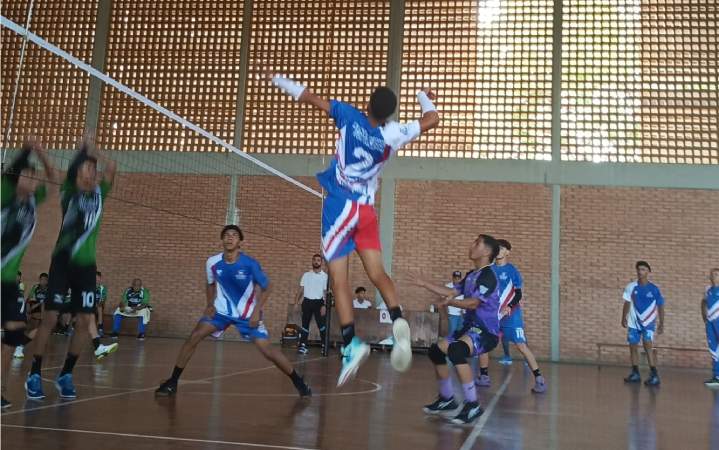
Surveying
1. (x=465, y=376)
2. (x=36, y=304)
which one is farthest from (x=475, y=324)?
(x=36, y=304)

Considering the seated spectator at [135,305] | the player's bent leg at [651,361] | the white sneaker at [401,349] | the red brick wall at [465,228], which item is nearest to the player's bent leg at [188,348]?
the white sneaker at [401,349]

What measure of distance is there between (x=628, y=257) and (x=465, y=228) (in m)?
3.80

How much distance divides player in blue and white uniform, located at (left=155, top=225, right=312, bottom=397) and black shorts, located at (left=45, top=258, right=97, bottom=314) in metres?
1.06

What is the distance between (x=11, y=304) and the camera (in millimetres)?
4809

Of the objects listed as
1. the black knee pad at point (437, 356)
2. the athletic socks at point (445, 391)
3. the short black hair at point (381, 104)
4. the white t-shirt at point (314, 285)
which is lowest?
the athletic socks at point (445, 391)

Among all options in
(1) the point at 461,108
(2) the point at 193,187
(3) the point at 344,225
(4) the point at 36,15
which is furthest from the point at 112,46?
(3) the point at 344,225

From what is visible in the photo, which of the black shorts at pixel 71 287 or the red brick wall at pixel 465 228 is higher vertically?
the red brick wall at pixel 465 228

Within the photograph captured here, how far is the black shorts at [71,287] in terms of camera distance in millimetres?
5457

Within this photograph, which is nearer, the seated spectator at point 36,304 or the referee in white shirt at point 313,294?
the referee in white shirt at point 313,294

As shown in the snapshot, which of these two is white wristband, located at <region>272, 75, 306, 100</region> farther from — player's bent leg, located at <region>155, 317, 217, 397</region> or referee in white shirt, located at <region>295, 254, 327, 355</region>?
referee in white shirt, located at <region>295, 254, 327, 355</region>

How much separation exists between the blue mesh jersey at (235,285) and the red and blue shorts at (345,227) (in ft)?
7.12

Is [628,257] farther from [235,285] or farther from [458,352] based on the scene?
[235,285]

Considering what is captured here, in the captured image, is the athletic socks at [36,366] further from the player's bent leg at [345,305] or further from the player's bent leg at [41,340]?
the player's bent leg at [345,305]

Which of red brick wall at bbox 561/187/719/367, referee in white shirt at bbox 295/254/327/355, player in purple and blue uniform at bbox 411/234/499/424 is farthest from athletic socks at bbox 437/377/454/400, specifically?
red brick wall at bbox 561/187/719/367
